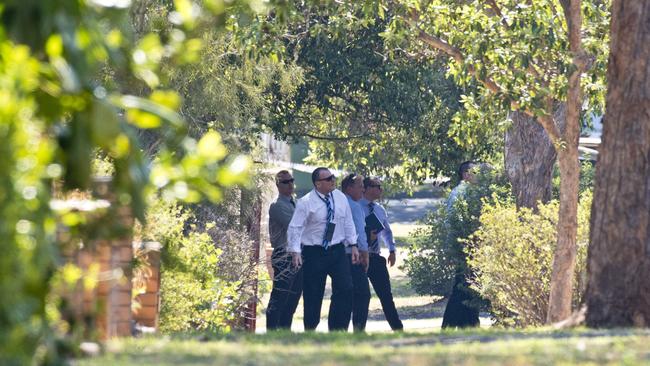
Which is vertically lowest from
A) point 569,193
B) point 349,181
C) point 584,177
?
point 569,193

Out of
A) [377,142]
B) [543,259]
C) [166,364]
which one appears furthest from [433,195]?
[166,364]

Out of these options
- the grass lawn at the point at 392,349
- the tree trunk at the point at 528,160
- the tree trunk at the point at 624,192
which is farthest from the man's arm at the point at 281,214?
the grass lawn at the point at 392,349

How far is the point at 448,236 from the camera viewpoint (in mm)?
17672

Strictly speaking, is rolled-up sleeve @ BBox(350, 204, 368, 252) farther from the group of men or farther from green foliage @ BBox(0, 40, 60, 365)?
green foliage @ BBox(0, 40, 60, 365)

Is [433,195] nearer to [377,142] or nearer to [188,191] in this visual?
[377,142]

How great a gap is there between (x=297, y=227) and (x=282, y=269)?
1.30m

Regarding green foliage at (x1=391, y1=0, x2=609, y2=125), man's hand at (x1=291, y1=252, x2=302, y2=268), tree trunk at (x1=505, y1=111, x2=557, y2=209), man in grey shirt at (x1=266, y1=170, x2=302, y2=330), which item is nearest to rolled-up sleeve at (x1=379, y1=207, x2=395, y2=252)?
man in grey shirt at (x1=266, y1=170, x2=302, y2=330)

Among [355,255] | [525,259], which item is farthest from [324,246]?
[525,259]

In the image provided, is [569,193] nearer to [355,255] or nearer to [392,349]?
[355,255]

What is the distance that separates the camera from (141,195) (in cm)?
510

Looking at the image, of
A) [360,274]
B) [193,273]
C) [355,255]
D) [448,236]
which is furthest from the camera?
[448,236]

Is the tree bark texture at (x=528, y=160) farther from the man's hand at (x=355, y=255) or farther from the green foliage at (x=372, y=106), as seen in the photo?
the man's hand at (x=355, y=255)

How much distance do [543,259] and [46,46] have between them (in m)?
9.30

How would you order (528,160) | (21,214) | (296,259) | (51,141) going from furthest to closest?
(528,160), (296,259), (51,141), (21,214)
